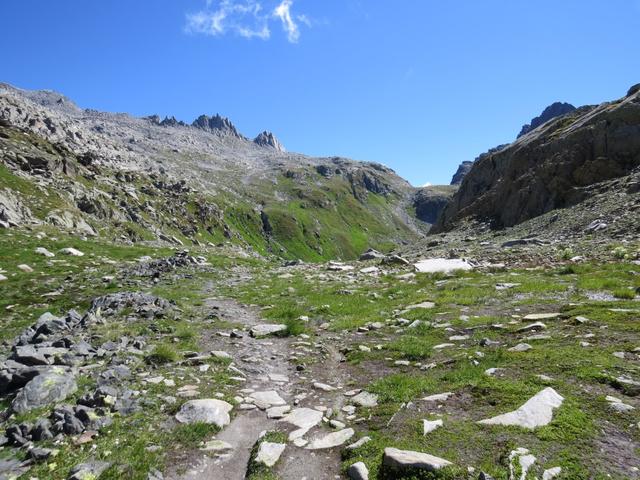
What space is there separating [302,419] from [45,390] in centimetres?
604

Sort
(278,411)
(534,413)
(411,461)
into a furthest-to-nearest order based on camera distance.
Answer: (278,411), (534,413), (411,461)

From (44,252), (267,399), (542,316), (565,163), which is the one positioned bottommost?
(267,399)

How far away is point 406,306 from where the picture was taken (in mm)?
18641

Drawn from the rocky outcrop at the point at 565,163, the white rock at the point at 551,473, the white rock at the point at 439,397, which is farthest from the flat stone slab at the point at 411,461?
the rocky outcrop at the point at 565,163

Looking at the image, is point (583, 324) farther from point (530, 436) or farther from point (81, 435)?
point (81, 435)

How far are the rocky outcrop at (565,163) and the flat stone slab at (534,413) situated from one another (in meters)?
42.1

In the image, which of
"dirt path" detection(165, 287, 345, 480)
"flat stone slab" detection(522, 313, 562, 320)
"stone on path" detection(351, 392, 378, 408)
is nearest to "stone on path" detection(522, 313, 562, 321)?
"flat stone slab" detection(522, 313, 562, 320)

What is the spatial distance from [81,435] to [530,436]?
8.36 m

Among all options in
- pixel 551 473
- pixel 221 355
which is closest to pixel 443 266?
pixel 221 355

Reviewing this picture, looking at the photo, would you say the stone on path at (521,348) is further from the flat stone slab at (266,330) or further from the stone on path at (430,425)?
the flat stone slab at (266,330)

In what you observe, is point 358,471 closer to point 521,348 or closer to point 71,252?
point 521,348

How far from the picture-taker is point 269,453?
285 inches

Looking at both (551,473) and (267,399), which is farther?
(267,399)

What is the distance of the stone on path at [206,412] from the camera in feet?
27.5
